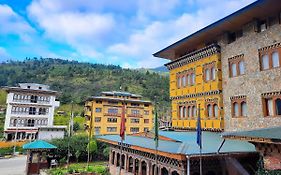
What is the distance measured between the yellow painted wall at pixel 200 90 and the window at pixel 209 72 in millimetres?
323

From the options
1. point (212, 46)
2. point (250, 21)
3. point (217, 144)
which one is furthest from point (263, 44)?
point (217, 144)

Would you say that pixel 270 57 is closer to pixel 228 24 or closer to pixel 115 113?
pixel 228 24

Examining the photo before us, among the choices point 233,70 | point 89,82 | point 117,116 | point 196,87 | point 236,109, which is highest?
point 89,82

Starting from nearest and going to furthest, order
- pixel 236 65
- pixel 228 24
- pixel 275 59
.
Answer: pixel 275 59 < pixel 228 24 < pixel 236 65

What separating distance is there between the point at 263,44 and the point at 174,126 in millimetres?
12934

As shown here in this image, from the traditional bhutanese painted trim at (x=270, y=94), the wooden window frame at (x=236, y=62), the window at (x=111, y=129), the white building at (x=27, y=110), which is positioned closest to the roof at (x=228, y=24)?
the wooden window frame at (x=236, y=62)

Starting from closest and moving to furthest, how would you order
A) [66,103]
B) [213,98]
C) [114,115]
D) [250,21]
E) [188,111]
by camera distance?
[250,21], [213,98], [188,111], [114,115], [66,103]

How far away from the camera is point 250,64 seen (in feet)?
58.6

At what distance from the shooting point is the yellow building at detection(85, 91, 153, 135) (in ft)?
192

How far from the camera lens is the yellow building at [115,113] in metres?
58.5

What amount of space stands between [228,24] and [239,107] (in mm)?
6930

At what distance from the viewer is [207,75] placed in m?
21.7

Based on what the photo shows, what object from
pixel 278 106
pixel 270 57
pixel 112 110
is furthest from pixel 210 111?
pixel 112 110

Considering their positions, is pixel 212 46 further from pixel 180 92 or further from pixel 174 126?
pixel 174 126
